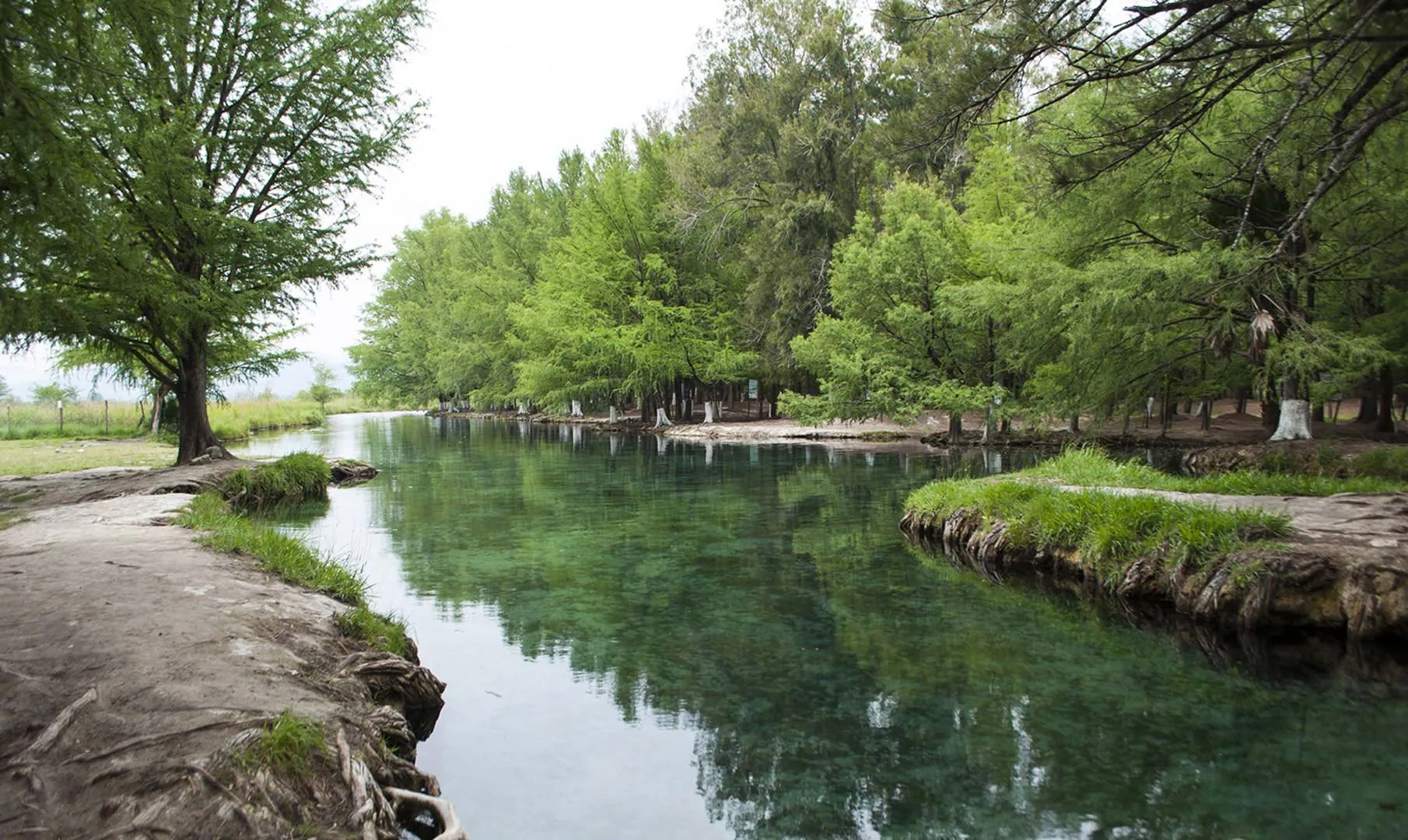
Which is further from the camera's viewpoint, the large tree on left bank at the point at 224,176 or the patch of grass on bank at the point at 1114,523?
the large tree on left bank at the point at 224,176

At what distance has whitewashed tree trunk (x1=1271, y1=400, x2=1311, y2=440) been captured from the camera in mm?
17969

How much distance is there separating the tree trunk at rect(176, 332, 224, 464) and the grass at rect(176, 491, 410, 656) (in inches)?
324

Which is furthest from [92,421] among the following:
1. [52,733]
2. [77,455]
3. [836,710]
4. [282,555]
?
[836,710]

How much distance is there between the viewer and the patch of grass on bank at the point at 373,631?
617cm

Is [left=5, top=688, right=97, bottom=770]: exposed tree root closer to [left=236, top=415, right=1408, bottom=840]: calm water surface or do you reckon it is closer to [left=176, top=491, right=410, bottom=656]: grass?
[left=236, top=415, right=1408, bottom=840]: calm water surface

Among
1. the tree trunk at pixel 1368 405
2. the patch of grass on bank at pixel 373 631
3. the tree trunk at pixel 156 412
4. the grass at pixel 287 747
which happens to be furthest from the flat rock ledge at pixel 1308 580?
the tree trunk at pixel 156 412

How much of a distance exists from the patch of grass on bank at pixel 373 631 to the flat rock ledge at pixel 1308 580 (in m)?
6.77

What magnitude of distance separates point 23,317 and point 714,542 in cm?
827

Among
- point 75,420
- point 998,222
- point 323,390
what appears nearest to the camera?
point 998,222

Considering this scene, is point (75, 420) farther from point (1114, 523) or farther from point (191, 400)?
point (1114, 523)

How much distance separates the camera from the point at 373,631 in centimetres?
632

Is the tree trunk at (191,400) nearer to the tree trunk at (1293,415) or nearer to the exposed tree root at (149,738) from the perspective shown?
the exposed tree root at (149,738)

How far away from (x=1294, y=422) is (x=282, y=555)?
63.7 ft

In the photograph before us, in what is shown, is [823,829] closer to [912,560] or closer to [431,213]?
[912,560]
